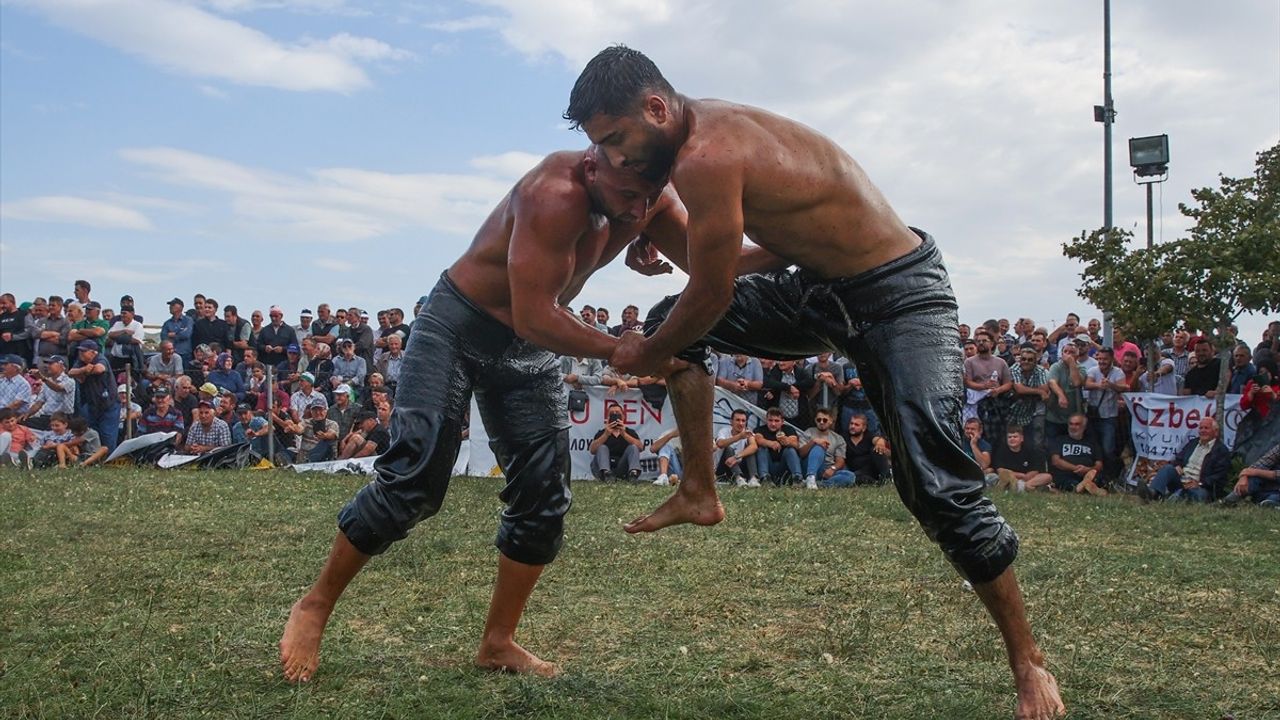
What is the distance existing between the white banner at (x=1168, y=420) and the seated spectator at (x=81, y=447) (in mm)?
11158

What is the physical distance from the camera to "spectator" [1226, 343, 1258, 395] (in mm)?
11172

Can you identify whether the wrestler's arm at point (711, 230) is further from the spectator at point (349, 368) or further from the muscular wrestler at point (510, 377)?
the spectator at point (349, 368)

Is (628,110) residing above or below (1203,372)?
above

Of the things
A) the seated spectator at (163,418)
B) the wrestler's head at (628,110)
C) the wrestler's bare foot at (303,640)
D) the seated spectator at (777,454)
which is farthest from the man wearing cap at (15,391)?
the wrestler's head at (628,110)

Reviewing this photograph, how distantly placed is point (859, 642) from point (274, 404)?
10791 mm

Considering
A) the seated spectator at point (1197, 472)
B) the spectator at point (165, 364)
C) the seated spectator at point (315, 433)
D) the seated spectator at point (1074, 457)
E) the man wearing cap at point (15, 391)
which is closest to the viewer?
the seated spectator at point (1197, 472)

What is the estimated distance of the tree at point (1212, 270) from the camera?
1112cm

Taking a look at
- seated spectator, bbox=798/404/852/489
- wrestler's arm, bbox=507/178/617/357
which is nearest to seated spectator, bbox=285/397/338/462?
seated spectator, bbox=798/404/852/489

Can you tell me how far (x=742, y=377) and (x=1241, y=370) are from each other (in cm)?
491

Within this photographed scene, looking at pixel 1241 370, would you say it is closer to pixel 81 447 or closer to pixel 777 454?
pixel 777 454

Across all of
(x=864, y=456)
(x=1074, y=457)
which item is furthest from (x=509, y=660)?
(x=1074, y=457)

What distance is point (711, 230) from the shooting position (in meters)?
3.53

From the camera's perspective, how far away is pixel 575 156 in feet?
13.5

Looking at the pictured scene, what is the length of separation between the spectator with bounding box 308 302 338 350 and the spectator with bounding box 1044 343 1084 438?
8.76 meters
